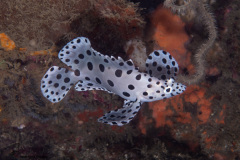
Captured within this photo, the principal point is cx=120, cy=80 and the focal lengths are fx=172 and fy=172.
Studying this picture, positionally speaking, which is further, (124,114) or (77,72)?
(77,72)

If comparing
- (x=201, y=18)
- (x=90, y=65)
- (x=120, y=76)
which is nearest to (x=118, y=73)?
(x=120, y=76)

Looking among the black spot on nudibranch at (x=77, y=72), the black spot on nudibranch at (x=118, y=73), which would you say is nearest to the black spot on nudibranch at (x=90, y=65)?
the black spot on nudibranch at (x=77, y=72)

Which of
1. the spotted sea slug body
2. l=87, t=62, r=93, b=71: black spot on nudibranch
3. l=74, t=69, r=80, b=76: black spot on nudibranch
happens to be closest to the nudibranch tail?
the spotted sea slug body

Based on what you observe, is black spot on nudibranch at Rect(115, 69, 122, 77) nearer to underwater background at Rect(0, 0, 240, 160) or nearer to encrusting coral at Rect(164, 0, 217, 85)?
underwater background at Rect(0, 0, 240, 160)

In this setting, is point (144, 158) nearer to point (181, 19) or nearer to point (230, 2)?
point (181, 19)

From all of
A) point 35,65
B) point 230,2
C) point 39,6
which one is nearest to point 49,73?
point 35,65

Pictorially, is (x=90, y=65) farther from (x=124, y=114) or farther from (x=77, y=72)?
(x=124, y=114)
